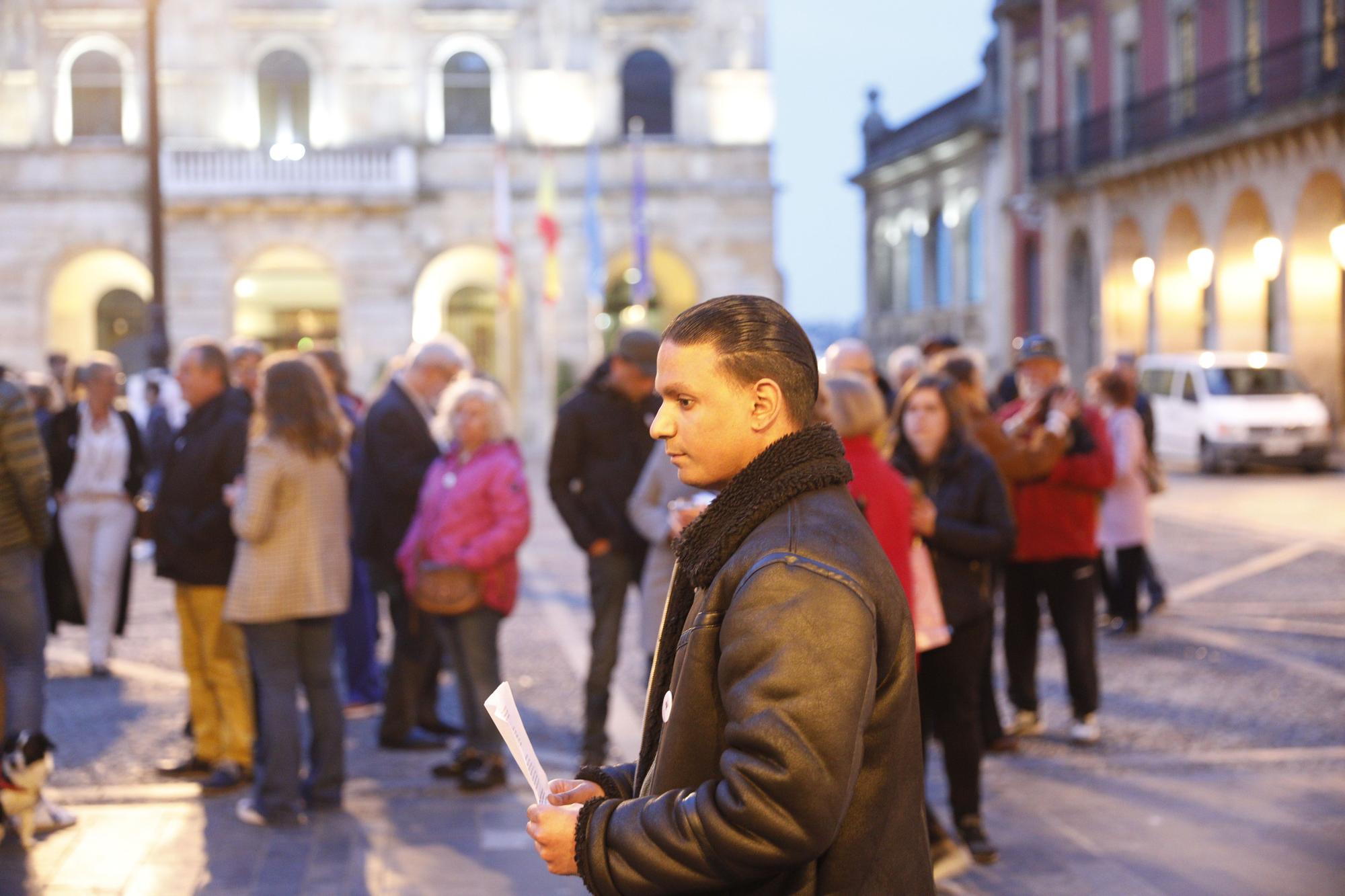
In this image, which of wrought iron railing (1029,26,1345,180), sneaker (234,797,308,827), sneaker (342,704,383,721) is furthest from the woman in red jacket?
wrought iron railing (1029,26,1345,180)

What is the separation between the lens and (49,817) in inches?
251

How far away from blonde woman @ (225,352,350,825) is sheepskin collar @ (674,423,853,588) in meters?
4.31

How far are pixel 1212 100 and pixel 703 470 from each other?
106 ft

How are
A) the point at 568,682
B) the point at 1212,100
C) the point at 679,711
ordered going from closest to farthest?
1. the point at 679,711
2. the point at 568,682
3. the point at 1212,100

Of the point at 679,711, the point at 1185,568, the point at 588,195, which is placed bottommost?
the point at 1185,568

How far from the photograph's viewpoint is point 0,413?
6.43m

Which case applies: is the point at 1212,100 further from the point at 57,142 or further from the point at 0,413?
the point at 0,413

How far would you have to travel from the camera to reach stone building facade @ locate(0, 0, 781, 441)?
3253cm

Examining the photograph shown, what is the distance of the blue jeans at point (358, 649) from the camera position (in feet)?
29.8

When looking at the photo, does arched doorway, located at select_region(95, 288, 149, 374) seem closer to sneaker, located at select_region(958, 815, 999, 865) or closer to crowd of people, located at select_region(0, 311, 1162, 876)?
crowd of people, located at select_region(0, 311, 1162, 876)

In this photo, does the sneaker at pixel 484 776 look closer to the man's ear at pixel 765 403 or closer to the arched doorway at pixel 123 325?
the man's ear at pixel 765 403

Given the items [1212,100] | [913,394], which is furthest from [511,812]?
[1212,100]

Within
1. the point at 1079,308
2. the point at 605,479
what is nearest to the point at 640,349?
the point at 605,479

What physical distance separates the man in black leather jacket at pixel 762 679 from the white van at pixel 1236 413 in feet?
72.5
